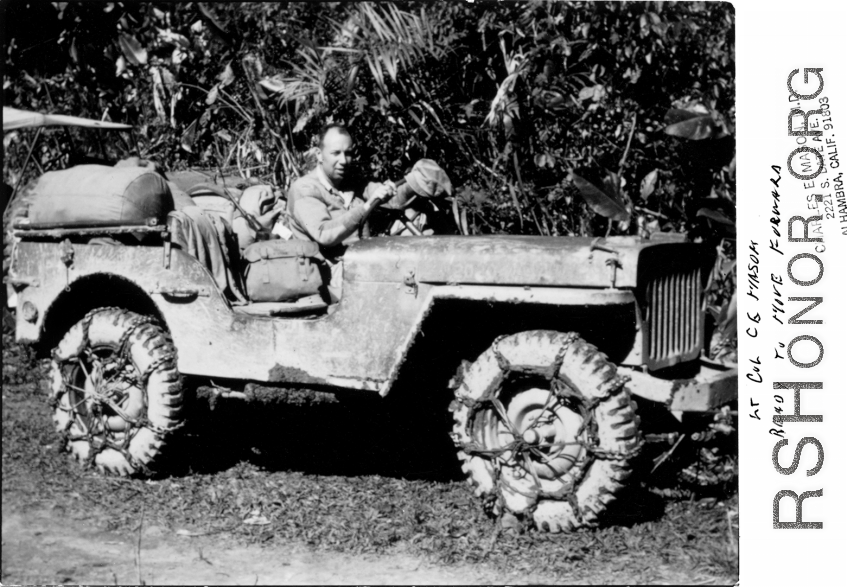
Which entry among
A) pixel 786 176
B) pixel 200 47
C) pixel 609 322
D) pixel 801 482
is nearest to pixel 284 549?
pixel 609 322

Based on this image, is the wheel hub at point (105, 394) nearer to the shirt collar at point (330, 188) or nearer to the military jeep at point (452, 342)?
the military jeep at point (452, 342)

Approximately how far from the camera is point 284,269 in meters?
5.93

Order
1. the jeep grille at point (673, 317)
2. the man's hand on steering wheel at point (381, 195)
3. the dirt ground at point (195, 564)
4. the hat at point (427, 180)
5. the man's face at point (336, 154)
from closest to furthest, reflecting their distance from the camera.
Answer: the dirt ground at point (195, 564) < the jeep grille at point (673, 317) < the man's hand on steering wheel at point (381, 195) < the hat at point (427, 180) < the man's face at point (336, 154)

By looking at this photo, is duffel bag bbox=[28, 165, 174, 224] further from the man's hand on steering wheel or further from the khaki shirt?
the man's hand on steering wheel

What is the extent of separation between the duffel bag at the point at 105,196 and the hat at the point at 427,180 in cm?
136

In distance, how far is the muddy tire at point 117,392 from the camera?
601 cm

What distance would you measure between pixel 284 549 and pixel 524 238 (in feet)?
6.03

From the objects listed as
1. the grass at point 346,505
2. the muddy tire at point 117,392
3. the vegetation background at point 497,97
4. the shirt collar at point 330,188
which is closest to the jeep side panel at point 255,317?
the muddy tire at point 117,392

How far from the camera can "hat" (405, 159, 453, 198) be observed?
5910 mm

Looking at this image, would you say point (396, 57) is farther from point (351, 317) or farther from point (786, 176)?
point (786, 176)

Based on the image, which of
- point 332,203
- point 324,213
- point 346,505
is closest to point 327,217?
point 324,213

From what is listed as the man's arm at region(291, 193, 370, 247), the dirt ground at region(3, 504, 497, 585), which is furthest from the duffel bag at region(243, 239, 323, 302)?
the dirt ground at region(3, 504, 497, 585)

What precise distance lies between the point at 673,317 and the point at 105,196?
9.92 feet

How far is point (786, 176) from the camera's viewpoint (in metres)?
4.29
